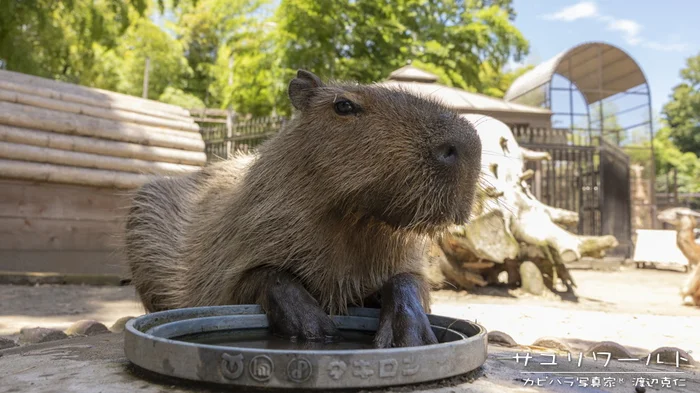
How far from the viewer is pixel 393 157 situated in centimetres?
188

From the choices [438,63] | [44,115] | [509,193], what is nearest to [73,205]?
[44,115]

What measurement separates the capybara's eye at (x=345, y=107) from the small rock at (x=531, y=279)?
5381 millimetres

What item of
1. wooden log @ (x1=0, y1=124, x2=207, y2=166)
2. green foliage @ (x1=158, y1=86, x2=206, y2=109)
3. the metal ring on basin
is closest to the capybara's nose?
the metal ring on basin

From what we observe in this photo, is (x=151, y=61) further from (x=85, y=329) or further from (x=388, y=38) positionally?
(x=85, y=329)

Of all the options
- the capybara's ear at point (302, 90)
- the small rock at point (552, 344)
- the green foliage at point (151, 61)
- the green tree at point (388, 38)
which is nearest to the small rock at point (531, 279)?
the small rock at point (552, 344)

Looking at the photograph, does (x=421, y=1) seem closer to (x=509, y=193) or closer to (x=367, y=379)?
(x=509, y=193)

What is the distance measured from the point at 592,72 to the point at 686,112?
28.5 meters

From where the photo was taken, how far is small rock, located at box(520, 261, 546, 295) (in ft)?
22.5

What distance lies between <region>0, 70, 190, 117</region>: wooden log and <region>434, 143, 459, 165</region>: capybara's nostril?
19.6ft

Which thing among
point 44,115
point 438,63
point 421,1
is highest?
point 421,1

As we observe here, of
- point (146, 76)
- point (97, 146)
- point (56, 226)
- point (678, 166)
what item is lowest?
point (56, 226)

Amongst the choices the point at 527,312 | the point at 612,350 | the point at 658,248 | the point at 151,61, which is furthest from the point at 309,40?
the point at 151,61

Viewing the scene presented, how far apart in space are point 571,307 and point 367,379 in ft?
16.3

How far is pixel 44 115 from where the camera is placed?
6.13 metres
